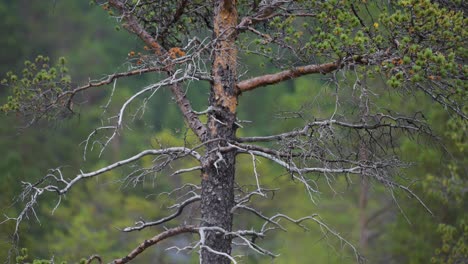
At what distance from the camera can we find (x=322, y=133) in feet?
30.5

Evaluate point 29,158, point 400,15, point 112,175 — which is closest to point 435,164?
point 400,15

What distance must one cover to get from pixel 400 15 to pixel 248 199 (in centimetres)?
261

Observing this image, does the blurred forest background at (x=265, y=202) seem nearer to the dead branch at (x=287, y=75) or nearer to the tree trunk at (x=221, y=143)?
the dead branch at (x=287, y=75)

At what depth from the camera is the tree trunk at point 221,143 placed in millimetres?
9609

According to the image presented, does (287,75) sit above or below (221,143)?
above

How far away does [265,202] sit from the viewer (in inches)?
1119

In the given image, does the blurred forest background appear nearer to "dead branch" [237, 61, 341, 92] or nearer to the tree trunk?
"dead branch" [237, 61, 341, 92]

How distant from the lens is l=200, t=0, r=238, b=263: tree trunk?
9609 millimetres

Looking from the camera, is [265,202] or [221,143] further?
[265,202]

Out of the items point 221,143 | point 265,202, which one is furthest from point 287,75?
point 265,202

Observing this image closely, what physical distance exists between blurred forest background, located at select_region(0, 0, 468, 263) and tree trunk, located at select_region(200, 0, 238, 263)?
50cm

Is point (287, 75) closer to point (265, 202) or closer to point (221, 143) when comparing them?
point (221, 143)

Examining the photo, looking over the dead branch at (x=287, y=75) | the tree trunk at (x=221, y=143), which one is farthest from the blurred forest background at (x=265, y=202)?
the tree trunk at (x=221, y=143)

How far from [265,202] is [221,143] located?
61.8 feet
